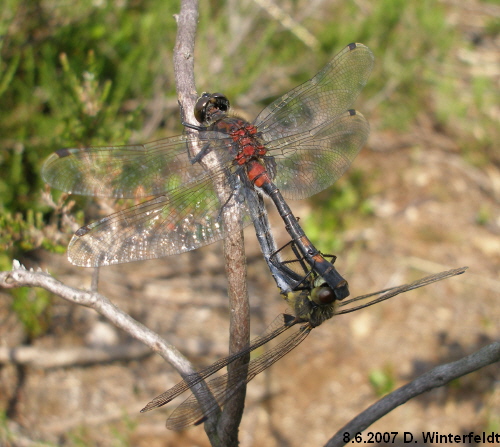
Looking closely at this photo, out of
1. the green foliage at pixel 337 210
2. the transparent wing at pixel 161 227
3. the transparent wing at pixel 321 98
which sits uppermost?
the green foliage at pixel 337 210

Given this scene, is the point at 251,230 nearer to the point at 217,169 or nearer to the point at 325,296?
the point at 217,169

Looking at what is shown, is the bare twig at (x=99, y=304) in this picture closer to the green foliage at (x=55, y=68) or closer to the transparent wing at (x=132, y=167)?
the transparent wing at (x=132, y=167)

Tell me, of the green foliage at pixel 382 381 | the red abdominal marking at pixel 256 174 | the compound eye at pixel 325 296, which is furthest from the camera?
the green foliage at pixel 382 381

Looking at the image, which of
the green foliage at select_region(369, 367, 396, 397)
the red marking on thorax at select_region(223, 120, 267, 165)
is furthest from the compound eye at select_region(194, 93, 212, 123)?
the green foliage at select_region(369, 367, 396, 397)

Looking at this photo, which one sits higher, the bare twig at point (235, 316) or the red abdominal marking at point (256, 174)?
the red abdominal marking at point (256, 174)

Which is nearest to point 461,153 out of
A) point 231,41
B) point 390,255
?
point 390,255

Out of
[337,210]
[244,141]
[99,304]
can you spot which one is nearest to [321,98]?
[244,141]

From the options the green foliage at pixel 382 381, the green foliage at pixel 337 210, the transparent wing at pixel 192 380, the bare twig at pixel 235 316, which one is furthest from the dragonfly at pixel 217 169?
the green foliage at pixel 337 210

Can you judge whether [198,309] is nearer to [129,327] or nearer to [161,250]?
[161,250]
